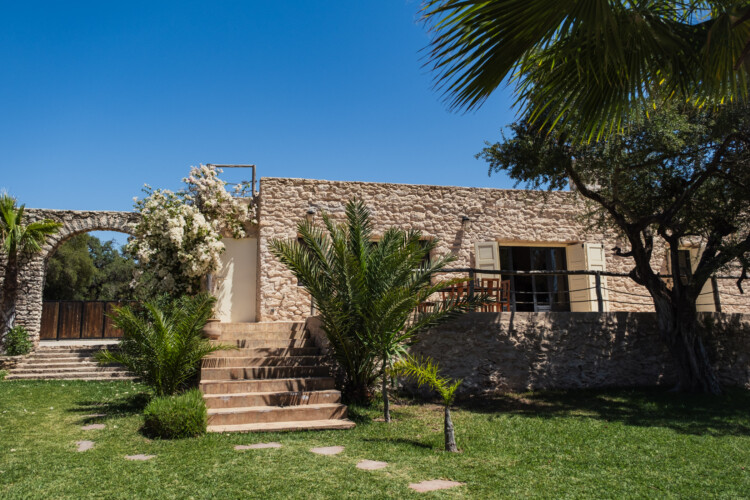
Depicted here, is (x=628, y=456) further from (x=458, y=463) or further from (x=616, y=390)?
(x=616, y=390)

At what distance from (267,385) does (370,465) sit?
9.42 feet

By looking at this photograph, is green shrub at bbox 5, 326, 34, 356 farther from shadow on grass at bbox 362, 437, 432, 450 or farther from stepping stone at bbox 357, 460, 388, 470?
stepping stone at bbox 357, 460, 388, 470

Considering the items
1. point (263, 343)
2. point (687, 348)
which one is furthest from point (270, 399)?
point (687, 348)

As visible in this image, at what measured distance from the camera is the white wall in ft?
36.9

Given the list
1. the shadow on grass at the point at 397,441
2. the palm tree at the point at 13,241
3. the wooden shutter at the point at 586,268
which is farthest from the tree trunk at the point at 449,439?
the palm tree at the point at 13,241

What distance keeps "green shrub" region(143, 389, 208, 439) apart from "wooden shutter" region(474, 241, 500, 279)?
825 centimetres

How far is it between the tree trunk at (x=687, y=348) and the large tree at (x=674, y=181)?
1 centimetres

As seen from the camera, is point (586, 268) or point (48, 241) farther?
point (586, 268)

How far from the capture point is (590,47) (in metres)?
2.93

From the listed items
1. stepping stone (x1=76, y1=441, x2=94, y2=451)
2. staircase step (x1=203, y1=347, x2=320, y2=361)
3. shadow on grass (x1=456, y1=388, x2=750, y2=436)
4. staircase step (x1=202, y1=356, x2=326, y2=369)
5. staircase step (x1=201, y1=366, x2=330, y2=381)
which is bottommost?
shadow on grass (x1=456, y1=388, x2=750, y2=436)

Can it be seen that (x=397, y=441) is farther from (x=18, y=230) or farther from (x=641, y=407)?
(x=18, y=230)

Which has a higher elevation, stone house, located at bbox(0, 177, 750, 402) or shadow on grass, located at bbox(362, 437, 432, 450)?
stone house, located at bbox(0, 177, 750, 402)

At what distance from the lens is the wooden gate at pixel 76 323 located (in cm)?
1669

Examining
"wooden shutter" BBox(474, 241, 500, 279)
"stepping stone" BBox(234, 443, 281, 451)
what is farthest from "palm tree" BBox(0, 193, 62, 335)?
"wooden shutter" BBox(474, 241, 500, 279)
